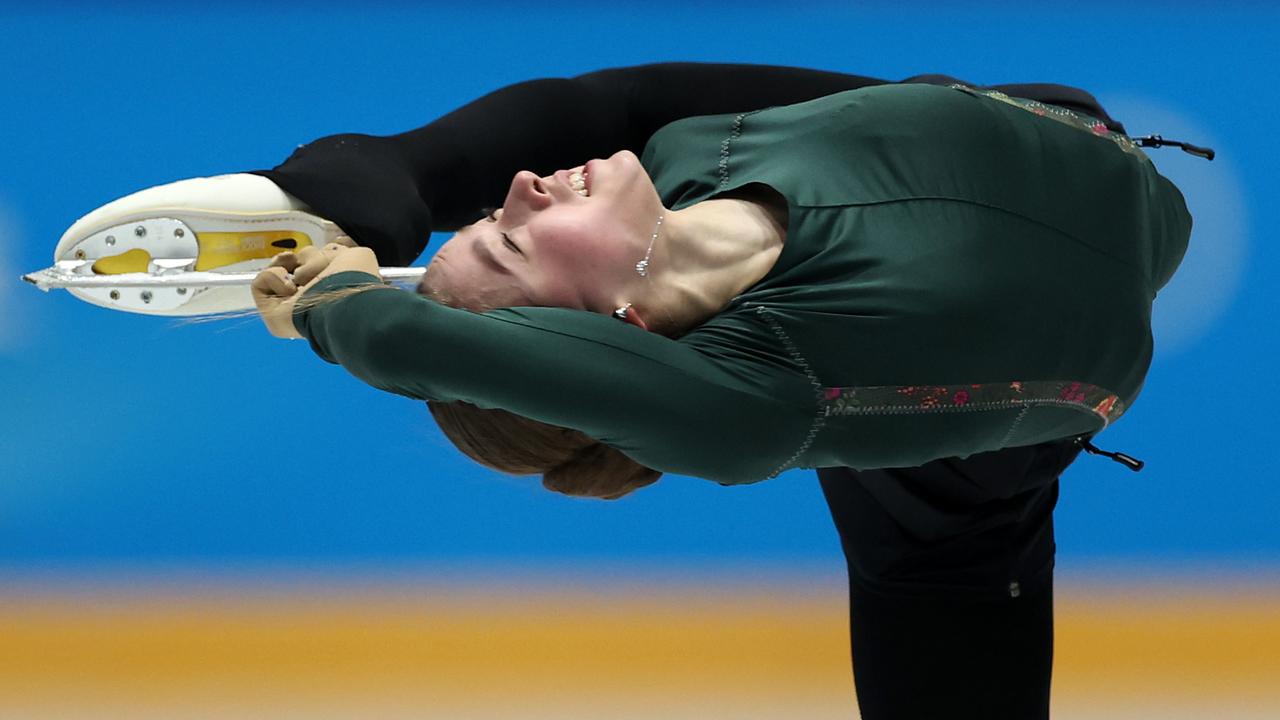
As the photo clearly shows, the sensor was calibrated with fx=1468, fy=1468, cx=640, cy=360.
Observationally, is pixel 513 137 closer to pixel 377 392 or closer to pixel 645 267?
pixel 645 267

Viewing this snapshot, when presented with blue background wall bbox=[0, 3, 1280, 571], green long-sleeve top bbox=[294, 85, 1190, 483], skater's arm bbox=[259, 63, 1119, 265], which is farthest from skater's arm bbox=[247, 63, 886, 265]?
blue background wall bbox=[0, 3, 1280, 571]

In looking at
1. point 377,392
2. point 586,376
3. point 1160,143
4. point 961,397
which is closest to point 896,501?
point 961,397

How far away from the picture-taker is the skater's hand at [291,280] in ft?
3.59

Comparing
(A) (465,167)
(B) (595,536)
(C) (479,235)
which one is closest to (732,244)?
(C) (479,235)

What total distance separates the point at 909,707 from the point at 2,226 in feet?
4.35

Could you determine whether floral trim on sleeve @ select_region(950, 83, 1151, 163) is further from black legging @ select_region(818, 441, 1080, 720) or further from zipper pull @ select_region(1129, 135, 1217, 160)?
black legging @ select_region(818, 441, 1080, 720)

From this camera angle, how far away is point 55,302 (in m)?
1.97

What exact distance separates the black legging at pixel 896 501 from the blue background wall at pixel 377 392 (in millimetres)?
605

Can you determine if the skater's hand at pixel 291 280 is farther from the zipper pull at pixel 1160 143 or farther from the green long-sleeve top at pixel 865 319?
the zipper pull at pixel 1160 143

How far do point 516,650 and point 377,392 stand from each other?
415mm

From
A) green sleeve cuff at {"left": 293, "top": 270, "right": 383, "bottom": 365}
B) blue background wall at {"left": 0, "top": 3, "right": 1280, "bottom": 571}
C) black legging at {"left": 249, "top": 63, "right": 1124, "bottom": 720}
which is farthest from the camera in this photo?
blue background wall at {"left": 0, "top": 3, "right": 1280, "bottom": 571}

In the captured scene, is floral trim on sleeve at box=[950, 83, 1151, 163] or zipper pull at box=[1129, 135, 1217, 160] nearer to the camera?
floral trim on sleeve at box=[950, 83, 1151, 163]

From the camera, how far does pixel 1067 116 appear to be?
1.32 metres

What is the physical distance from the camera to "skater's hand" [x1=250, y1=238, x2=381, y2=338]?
3.59 feet
